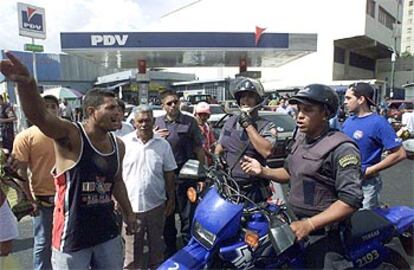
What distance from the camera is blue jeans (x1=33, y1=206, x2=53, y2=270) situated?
331 centimetres

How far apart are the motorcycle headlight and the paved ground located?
2581 millimetres

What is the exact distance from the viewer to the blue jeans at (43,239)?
10.9 ft

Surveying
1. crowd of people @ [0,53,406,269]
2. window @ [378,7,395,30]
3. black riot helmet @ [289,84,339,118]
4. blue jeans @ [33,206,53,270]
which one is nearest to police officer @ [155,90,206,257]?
crowd of people @ [0,53,406,269]

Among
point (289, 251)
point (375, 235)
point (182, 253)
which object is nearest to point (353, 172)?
point (289, 251)

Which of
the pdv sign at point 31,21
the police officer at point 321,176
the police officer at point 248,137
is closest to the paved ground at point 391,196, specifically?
the police officer at point 248,137

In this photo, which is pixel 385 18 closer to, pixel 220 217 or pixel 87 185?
pixel 220 217

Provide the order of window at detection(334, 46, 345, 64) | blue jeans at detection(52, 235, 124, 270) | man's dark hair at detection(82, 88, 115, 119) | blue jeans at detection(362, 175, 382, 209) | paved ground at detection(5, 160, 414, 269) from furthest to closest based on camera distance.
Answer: window at detection(334, 46, 345, 64), paved ground at detection(5, 160, 414, 269), blue jeans at detection(362, 175, 382, 209), man's dark hair at detection(82, 88, 115, 119), blue jeans at detection(52, 235, 124, 270)

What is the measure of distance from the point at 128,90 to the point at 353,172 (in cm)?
3692

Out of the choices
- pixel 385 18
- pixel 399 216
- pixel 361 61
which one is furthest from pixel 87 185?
pixel 361 61

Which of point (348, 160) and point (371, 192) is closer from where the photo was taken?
point (348, 160)

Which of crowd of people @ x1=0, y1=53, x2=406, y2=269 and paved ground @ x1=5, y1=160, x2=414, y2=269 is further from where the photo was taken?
paved ground @ x1=5, y1=160, x2=414, y2=269

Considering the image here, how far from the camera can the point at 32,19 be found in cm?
933

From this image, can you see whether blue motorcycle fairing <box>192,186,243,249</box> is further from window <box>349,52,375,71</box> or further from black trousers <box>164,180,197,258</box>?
window <box>349,52,375,71</box>

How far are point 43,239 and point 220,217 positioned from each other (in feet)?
6.09
